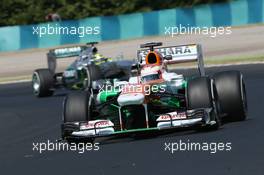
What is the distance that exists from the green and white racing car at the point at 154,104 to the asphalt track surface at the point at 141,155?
0.23 metres

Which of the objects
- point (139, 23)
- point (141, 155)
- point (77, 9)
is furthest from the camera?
point (77, 9)

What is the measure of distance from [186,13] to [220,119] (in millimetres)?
30164

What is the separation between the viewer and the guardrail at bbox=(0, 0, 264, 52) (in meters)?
42.3

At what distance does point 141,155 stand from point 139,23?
3278 centimetres

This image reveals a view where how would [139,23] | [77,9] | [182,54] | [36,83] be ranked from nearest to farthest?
1. [182,54]
2. [36,83]
3. [139,23]
4. [77,9]

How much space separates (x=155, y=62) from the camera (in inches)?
560

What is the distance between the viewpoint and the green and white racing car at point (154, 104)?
12.6 meters

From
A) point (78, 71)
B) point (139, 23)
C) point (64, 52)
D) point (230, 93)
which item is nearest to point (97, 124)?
point (230, 93)

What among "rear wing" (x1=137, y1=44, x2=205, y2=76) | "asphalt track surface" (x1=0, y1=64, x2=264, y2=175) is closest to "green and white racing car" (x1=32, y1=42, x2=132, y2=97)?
"asphalt track surface" (x1=0, y1=64, x2=264, y2=175)

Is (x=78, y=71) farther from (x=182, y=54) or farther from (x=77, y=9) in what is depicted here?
(x=77, y=9)

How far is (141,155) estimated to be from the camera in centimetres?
1115

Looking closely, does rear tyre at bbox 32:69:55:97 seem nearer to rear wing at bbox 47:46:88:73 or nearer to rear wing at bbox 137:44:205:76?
rear wing at bbox 47:46:88:73

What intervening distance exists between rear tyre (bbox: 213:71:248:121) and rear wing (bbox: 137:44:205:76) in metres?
1.21

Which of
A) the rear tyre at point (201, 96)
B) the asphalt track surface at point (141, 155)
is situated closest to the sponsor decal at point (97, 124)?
the asphalt track surface at point (141, 155)
